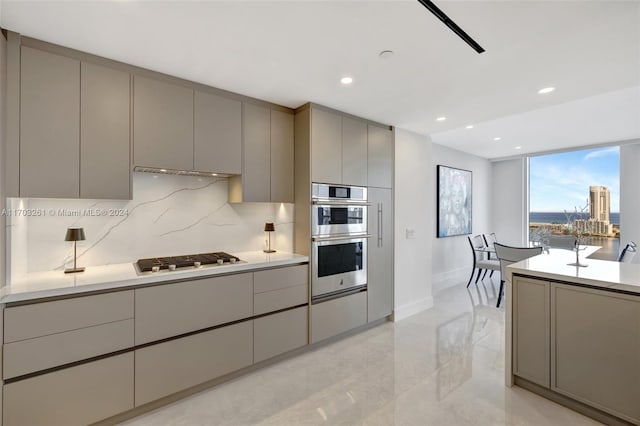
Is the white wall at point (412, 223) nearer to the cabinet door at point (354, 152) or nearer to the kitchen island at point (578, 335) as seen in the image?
the cabinet door at point (354, 152)

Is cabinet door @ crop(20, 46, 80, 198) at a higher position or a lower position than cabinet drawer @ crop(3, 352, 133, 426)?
higher

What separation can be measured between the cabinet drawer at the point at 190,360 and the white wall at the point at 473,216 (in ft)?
11.8

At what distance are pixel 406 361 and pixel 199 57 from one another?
3071mm

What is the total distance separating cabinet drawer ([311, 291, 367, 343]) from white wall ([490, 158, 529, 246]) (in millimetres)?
5059

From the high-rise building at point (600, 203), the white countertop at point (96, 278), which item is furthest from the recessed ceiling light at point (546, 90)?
the high-rise building at point (600, 203)

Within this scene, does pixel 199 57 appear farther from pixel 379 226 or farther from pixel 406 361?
pixel 406 361

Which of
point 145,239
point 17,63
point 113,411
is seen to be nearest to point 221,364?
point 113,411

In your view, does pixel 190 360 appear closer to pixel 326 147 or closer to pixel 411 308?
pixel 326 147

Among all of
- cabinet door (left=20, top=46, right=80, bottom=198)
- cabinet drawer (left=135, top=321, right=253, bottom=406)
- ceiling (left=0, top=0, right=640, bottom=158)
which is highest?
ceiling (left=0, top=0, right=640, bottom=158)

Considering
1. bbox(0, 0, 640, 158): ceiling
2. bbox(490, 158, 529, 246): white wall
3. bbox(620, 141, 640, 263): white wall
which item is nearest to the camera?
bbox(0, 0, 640, 158): ceiling

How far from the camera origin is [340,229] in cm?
313

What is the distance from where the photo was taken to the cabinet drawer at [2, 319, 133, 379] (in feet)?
5.23

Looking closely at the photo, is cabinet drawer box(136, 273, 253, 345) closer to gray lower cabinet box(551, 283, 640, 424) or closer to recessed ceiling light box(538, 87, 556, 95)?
gray lower cabinet box(551, 283, 640, 424)

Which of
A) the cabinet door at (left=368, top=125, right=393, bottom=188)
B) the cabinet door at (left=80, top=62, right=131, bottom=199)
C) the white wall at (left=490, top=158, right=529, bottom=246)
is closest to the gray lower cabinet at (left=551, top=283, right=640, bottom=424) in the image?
the cabinet door at (left=368, top=125, right=393, bottom=188)
